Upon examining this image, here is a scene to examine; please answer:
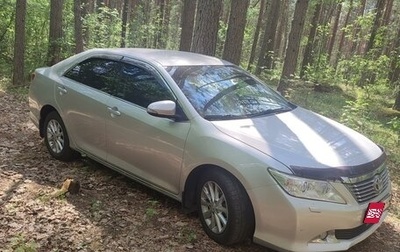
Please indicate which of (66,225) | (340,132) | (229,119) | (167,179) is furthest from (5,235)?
(340,132)

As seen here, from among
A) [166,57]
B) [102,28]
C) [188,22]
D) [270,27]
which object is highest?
[166,57]

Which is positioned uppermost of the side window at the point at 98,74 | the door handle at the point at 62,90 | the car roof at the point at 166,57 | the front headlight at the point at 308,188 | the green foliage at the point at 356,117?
the car roof at the point at 166,57

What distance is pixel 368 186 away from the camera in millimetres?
3654

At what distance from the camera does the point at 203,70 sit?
4828mm

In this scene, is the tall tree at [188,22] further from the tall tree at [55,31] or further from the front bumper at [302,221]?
the front bumper at [302,221]

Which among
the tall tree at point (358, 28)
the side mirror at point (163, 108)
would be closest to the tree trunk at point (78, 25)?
the side mirror at point (163, 108)

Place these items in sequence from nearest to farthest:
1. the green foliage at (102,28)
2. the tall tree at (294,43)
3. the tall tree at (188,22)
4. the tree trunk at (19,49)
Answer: the tree trunk at (19,49) → the tall tree at (294,43) → the tall tree at (188,22) → the green foliage at (102,28)

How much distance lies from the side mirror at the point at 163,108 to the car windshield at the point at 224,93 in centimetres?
25

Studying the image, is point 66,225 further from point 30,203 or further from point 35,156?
point 35,156

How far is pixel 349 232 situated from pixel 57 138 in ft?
13.5

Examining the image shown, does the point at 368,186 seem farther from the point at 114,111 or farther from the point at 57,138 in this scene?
the point at 57,138

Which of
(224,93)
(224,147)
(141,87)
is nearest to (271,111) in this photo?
(224,93)

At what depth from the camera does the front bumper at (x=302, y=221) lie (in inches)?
A: 132

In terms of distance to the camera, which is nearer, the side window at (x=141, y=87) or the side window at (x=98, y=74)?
the side window at (x=141, y=87)
